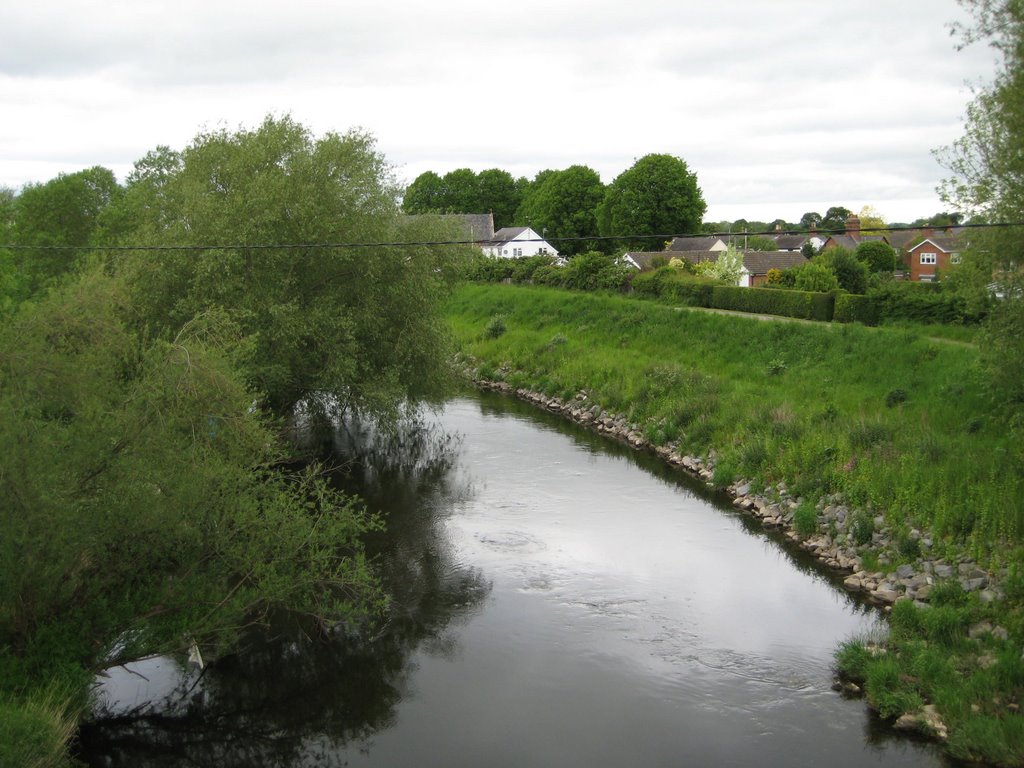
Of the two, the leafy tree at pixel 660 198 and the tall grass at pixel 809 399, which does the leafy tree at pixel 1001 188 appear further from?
the leafy tree at pixel 660 198

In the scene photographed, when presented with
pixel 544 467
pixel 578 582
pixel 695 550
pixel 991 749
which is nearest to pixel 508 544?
pixel 578 582

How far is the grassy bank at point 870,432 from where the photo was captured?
11.9 m

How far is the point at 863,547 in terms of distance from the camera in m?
16.4

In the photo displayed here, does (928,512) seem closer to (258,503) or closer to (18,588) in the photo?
(258,503)

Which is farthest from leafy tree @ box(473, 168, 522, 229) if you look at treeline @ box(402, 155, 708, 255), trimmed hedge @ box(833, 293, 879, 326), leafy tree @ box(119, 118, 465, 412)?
leafy tree @ box(119, 118, 465, 412)

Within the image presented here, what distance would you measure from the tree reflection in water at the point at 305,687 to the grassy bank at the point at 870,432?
256 inches

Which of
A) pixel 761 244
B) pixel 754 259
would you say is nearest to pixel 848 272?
pixel 754 259

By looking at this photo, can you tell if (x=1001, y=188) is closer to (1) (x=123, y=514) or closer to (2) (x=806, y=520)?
(2) (x=806, y=520)

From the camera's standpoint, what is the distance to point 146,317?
21.1 metres

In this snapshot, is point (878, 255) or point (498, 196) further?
point (498, 196)

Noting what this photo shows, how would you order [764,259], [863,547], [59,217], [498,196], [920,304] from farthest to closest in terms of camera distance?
[498,196] → [764,259] → [59,217] → [920,304] → [863,547]

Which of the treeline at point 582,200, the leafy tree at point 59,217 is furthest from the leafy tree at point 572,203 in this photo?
the leafy tree at point 59,217

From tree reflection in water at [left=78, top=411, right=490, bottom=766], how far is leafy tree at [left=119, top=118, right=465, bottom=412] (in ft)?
17.9

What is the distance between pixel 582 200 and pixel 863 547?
66089 mm
